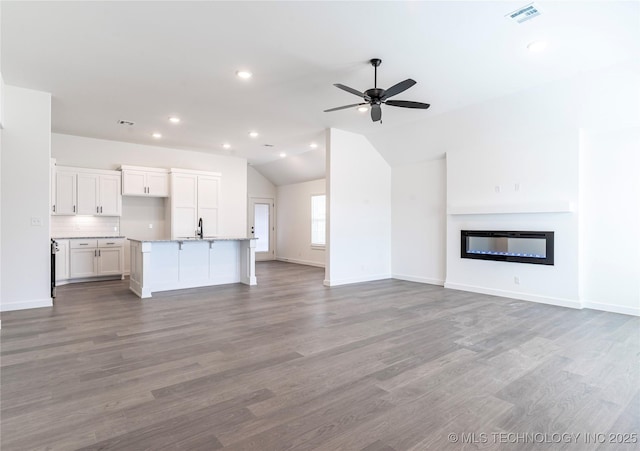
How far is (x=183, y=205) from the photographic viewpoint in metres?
8.16

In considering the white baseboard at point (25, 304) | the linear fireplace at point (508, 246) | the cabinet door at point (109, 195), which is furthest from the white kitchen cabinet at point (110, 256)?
the linear fireplace at point (508, 246)

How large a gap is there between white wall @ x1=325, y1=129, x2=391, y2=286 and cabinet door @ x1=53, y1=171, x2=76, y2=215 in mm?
5287

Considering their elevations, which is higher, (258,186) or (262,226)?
(258,186)

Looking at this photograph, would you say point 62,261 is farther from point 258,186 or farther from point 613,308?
point 613,308

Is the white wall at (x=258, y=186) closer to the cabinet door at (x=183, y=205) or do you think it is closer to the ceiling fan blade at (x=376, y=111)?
the cabinet door at (x=183, y=205)

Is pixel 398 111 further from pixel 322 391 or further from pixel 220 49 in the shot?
pixel 322 391

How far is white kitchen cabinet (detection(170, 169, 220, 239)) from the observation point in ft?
26.4

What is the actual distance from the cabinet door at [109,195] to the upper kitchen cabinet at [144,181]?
16 cm

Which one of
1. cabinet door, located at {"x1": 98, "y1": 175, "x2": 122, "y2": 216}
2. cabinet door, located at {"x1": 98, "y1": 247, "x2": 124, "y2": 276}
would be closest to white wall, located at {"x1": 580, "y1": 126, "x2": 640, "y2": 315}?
cabinet door, located at {"x1": 98, "y1": 247, "x2": 124, "y2": 276}

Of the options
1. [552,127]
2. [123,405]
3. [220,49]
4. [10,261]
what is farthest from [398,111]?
[10,261]

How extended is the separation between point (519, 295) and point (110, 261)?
7.90 m

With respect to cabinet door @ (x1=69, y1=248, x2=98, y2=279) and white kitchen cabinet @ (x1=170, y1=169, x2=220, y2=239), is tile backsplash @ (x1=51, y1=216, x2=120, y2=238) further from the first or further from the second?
white kitchen cabinet @ (x1=170, y1=169, x2=220, y2=239)

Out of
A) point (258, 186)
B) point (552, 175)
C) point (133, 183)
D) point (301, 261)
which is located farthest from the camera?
point (258, 186)

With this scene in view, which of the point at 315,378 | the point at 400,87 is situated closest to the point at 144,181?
the point at 400,87
